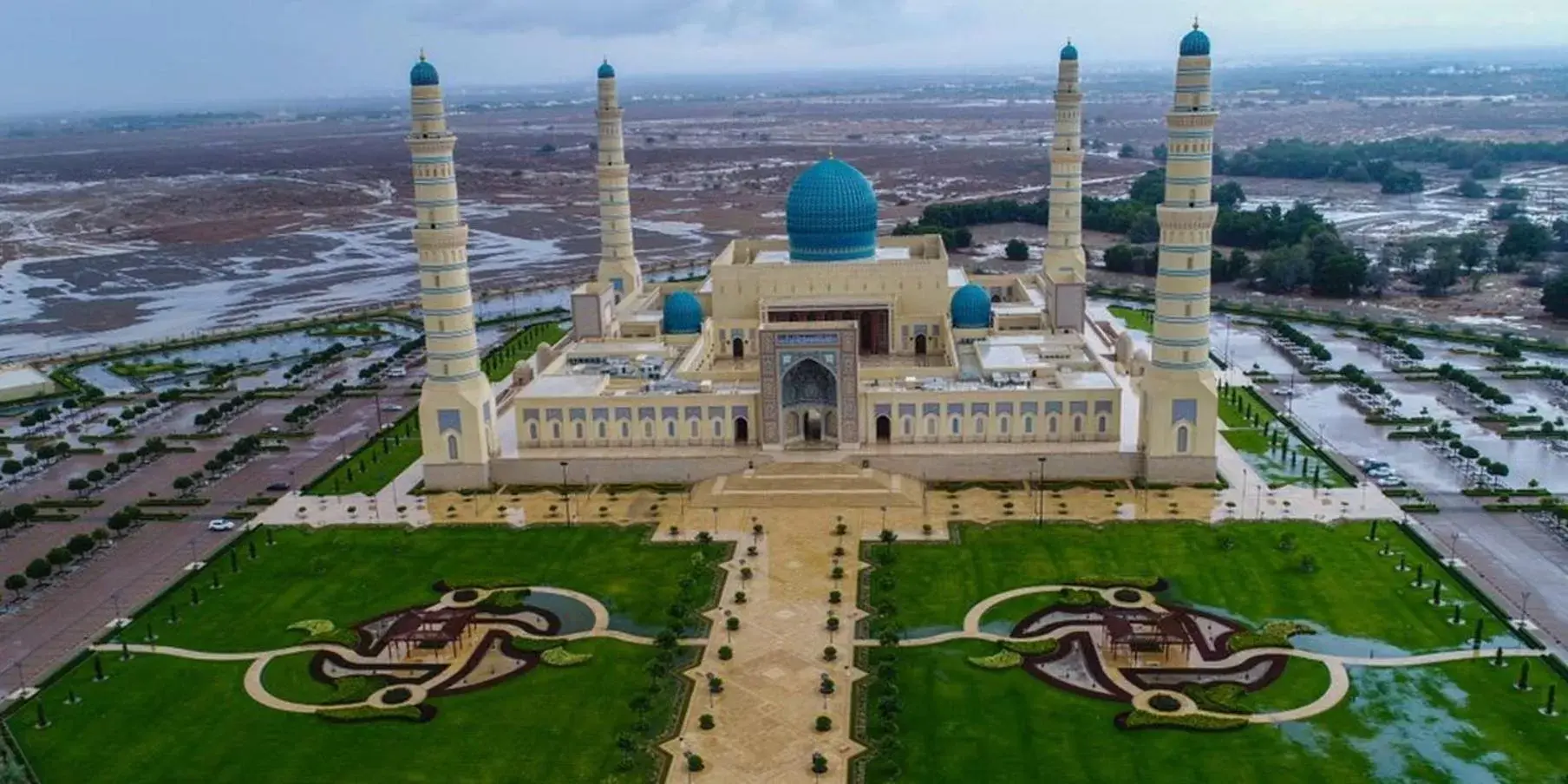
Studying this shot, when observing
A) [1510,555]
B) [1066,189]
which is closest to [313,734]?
[1510,555]

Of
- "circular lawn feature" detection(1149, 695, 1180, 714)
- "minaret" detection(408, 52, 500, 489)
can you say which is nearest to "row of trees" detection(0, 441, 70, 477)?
"minaret" detection(408, 52, 500, 489)

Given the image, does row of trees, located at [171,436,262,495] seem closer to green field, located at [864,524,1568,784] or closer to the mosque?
the mosque

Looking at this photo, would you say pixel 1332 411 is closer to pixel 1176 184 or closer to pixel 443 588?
pixel 1176 184

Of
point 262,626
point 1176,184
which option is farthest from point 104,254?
point 1176,184

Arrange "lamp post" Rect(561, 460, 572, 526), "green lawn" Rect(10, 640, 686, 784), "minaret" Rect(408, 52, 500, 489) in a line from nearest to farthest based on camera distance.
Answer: "green lawn" Rect(10, 640, 686, 784) → "lamp post" Rect(561, 460, 572, 526) → "minaret" Rect(408, 52, 500, 489)

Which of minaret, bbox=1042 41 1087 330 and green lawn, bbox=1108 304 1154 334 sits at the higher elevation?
minaret, bbox=1042 41 1087 330

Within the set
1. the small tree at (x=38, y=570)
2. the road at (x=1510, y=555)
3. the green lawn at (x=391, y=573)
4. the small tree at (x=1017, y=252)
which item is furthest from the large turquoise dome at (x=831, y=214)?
the small tree at (x=1017, y=252)

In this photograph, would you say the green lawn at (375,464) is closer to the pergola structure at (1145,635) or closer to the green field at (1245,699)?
the green field at (1245,699)

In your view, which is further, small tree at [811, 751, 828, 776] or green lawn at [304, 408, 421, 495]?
green lawn at [304, 408, 421, 495]
